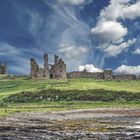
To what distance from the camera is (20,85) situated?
A: 19350 cm

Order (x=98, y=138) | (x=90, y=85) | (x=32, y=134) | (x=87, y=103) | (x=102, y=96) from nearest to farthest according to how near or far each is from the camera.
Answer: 1. (x=98, y=138)
2. (x=32, y=134)
3. (x=87, y=103)
4. (x=102, y=96)
5. (x=90, y=85)

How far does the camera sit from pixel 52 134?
154 ft

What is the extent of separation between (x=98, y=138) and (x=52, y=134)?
586 cm

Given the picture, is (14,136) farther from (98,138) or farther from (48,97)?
(48,97)

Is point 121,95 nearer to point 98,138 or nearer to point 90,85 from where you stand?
point 90,85

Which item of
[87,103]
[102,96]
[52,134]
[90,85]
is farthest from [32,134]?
[90,85]

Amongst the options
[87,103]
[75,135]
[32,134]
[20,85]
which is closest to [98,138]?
[75,135]

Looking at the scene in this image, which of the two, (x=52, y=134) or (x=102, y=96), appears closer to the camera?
(x=52, y=134)

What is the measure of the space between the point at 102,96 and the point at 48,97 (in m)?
17.6

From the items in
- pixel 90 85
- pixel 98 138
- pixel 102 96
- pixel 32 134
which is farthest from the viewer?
pixel 90 85

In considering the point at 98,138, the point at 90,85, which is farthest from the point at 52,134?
the point at 90,85

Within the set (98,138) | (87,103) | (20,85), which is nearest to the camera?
(98,138)

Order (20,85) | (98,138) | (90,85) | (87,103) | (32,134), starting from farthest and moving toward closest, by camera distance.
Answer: (20,85) → (90,85) → (87,103) → (32,134) → (98,138)

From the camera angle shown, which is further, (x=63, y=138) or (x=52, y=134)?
(x=52, y=134)
